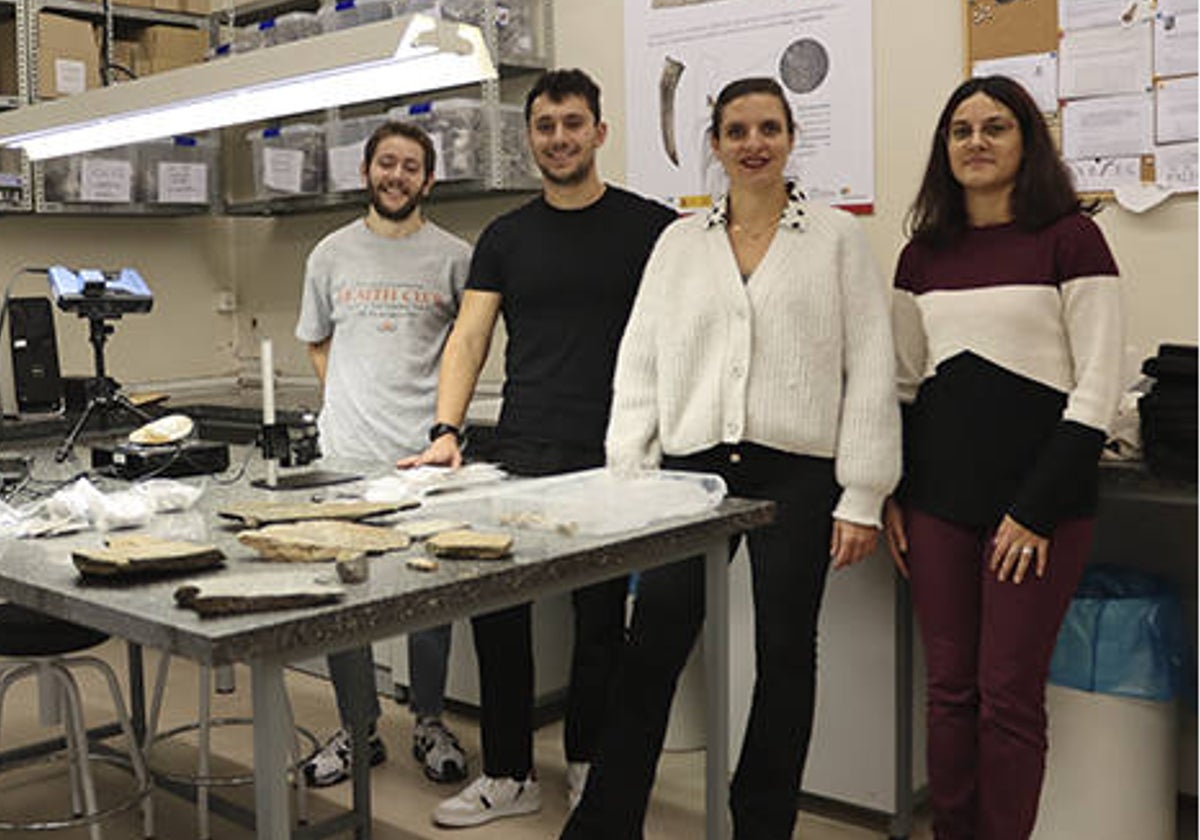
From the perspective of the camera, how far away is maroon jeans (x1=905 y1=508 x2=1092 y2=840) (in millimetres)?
2279

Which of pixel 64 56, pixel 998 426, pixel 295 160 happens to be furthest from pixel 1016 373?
pixel 64 56

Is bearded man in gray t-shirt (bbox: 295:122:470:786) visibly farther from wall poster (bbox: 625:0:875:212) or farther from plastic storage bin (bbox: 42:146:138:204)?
plastic storage bin (bbox: 42:146:138:204)

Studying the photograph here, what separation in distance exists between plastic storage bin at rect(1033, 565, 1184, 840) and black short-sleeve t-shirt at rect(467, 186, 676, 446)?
103 cm

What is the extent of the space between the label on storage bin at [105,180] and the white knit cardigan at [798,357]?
2.82 m

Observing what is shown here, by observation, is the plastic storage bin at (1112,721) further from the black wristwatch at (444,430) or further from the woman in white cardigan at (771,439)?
the black wristwatch at (444,430)

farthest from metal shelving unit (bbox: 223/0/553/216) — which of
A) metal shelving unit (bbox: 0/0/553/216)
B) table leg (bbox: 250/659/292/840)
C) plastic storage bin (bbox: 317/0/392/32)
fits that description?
table leg (bbox: 250/659/292/840)

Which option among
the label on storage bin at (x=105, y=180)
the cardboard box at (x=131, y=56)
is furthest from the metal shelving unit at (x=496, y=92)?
the cardboard box at (x=131, y=56)

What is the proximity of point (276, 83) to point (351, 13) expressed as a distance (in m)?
1.97

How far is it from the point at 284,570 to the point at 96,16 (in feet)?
11.4

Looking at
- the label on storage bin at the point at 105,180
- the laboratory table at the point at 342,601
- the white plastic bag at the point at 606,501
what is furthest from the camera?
the label on storage bin at the point at 105,180

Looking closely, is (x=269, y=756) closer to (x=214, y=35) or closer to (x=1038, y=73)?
(x=1038, y=73)

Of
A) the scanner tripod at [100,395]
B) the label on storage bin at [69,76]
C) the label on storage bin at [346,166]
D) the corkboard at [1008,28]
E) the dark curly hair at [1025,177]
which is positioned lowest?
the scanner tripod at [100,395]

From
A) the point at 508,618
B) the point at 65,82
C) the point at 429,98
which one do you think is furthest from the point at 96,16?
the point at 508,618

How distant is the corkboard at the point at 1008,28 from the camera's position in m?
2.96
